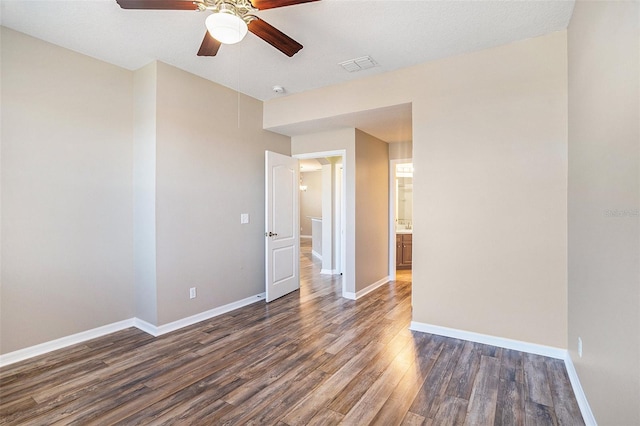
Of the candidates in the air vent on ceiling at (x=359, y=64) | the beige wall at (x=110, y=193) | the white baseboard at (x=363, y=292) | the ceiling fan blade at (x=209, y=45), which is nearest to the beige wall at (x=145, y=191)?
the beige wall at (x=110, y=193)

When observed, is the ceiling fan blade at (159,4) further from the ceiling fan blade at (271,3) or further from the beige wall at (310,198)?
the beige wall at (310,198)

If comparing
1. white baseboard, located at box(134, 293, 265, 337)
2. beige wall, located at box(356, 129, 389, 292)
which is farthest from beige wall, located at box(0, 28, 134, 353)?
beige wall, located at box(356, 129, 389, 292)

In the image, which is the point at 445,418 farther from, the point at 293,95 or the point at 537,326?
the point at 293,95

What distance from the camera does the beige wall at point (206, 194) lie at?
341 centimetres

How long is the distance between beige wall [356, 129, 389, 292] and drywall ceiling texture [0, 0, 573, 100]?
5.11 feet

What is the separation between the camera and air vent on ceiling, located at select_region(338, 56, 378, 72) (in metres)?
3.25

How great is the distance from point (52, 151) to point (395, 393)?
3678mm

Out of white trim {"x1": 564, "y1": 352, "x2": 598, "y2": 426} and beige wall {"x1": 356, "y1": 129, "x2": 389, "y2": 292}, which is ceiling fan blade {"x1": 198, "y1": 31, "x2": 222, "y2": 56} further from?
white trim {"x1": 564, "y1": 352, "x2": 598, "y2": 426}

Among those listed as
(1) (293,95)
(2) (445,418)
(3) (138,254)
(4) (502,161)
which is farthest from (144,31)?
(2) (445,418)

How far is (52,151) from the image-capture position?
296 centimetres

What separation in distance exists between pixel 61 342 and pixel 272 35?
3419 mm

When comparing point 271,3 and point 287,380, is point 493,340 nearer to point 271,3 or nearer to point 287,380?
point 287,380

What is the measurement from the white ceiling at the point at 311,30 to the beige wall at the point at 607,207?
63cm

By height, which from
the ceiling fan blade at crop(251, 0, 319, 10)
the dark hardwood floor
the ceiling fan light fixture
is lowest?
the dark hardwood floor
